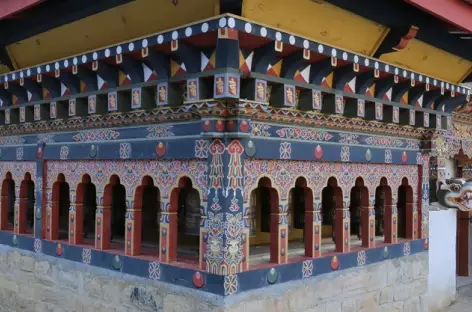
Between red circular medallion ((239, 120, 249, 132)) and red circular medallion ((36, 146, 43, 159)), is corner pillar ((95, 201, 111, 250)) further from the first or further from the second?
red circular medallion ((239, 120, 249, 132))

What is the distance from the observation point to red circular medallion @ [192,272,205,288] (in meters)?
4.61

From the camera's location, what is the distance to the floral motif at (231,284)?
4438 millimetres

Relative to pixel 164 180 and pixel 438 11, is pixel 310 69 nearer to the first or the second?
pixel 438 11

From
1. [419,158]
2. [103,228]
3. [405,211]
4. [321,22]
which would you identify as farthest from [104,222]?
[419,158]

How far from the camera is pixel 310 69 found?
5.15m

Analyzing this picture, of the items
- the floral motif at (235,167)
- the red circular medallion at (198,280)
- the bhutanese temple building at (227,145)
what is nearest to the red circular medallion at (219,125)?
the bhutanese temple building at (227,145)

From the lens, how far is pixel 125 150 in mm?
5559

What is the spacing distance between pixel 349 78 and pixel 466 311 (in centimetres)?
506

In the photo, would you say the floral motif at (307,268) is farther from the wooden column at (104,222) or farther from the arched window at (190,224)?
the wooden column at (104,222)

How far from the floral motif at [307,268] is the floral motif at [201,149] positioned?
1.62m

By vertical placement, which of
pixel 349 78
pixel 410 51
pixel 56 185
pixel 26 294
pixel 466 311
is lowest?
pixel 466 311

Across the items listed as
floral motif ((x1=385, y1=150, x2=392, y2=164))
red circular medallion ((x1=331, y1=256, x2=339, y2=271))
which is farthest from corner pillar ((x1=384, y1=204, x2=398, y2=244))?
red circular medallion ((x1=331, y1=256, x2=339, y2=271))

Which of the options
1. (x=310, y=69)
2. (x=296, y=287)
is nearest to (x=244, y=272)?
(x=296, y=287)

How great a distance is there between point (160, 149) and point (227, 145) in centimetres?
94
